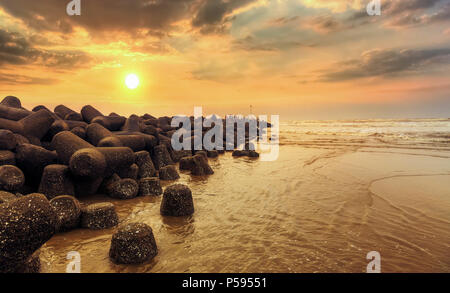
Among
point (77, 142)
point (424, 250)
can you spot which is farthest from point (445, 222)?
point (77, 142)

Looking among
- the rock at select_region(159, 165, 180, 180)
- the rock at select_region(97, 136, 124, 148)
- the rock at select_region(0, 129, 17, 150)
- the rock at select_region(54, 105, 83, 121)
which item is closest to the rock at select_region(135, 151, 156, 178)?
the rock at select_region(159, 165, 180, 180)

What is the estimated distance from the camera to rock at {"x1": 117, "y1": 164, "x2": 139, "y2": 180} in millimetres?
7202

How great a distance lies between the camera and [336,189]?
7180mm

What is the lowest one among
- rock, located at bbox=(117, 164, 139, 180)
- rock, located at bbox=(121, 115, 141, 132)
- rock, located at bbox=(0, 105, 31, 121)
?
rock, located at bbox=(117, 164, 139, 180)

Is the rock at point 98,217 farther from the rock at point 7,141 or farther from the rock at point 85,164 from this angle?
the rock at point 7,141

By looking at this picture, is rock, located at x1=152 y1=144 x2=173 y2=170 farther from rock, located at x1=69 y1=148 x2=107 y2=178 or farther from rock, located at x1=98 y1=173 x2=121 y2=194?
rock, located at x1=69 y1=148 x2=107 y2=178

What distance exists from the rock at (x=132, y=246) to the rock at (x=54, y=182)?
297 centimetres

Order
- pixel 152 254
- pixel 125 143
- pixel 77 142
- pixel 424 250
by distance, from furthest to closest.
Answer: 1. pixel 125 143
2. pixel 77 142
3. pixel 424 250
4. pixel 152 254

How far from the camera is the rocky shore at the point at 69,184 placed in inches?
106

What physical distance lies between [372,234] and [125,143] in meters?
7.46

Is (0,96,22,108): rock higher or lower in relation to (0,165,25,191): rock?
higher

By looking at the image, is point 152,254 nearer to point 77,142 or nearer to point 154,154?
point 77,142

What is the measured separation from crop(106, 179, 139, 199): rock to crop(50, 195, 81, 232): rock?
1.82m

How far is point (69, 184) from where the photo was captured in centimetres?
582
